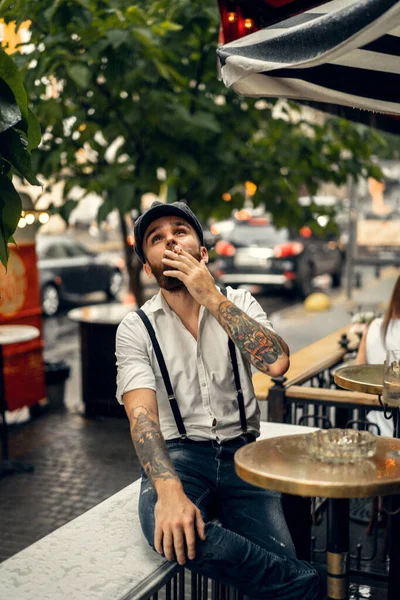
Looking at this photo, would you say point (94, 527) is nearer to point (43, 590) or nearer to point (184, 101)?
point (43, 590)

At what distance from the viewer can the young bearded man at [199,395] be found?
2.88 meters

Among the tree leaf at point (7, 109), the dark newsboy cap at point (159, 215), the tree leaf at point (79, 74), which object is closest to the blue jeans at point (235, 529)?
the dark newsboy cap at point (159, 215)

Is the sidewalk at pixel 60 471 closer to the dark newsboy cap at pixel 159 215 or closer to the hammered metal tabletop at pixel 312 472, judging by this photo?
the dark newsboy cap at pixel 159 215

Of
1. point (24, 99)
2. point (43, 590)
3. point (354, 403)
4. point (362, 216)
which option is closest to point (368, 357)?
point (354, 403)

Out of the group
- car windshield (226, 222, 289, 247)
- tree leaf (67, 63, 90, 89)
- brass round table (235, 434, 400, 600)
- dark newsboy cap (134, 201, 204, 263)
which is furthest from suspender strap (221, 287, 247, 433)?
car windshield (226, 222, 289, 247)

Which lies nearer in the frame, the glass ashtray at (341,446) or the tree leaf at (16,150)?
the tree leaf at (16,150)

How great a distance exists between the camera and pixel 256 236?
19.2 metres

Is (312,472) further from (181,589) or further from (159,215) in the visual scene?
(159,215)

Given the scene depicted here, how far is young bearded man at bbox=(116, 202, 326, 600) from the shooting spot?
9.46 ft

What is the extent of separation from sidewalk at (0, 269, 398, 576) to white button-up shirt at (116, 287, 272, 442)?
2.49 m

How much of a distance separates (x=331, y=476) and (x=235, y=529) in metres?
0.78

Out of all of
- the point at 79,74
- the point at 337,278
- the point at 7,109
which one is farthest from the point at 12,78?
the point at 337,278

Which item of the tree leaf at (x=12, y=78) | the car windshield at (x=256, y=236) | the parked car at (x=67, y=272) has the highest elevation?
the tree leaf at (x=12, y=78)

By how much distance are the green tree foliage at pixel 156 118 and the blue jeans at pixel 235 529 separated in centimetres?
271
